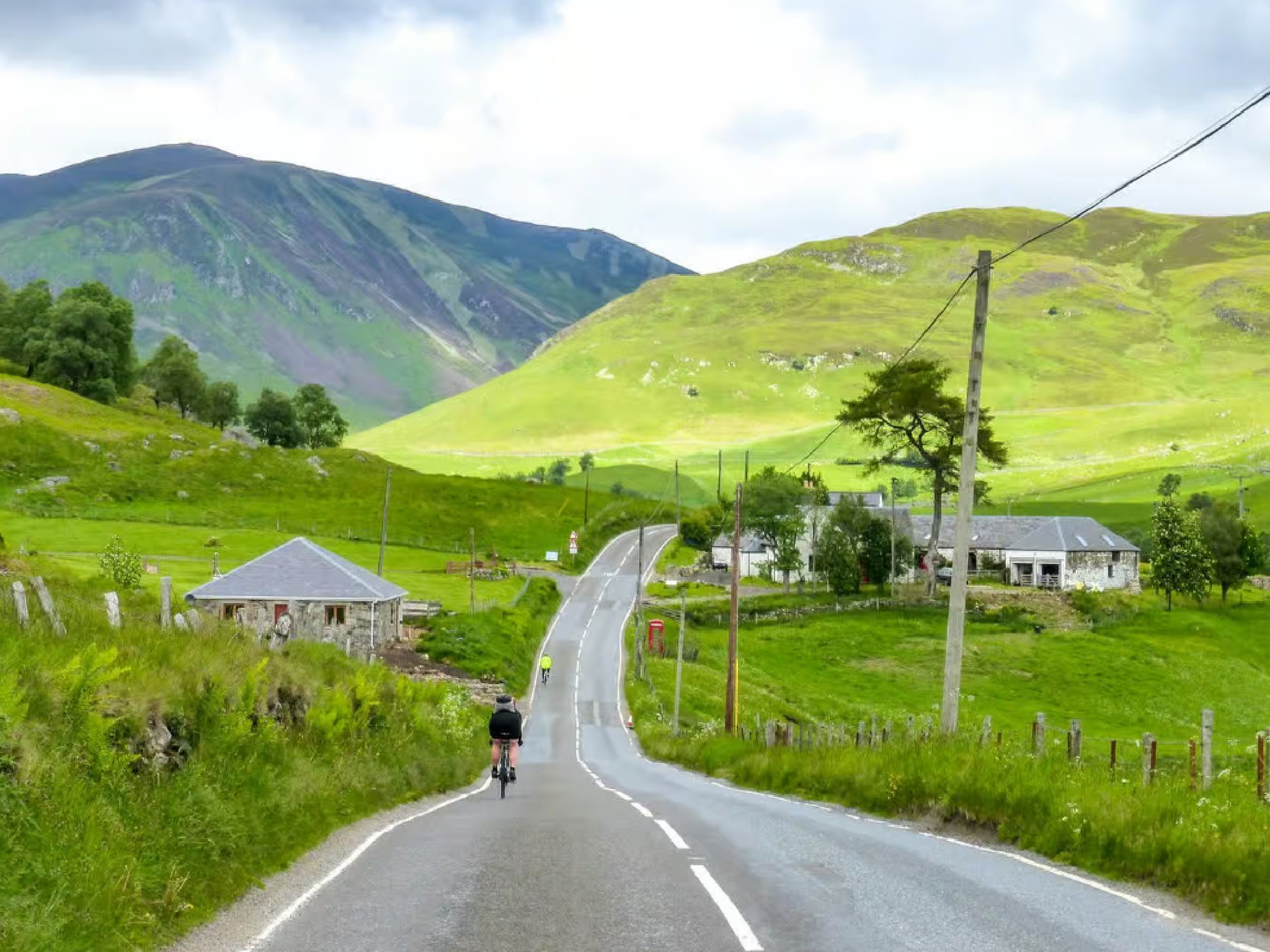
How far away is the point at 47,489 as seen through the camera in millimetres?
124062

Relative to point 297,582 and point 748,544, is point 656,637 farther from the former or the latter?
point 748,544

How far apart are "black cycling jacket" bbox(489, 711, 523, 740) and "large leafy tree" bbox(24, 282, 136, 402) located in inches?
6347

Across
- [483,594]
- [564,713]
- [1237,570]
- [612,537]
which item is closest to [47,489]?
[483,594]

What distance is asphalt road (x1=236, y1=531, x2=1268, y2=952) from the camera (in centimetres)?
998

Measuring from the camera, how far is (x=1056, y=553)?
127 m

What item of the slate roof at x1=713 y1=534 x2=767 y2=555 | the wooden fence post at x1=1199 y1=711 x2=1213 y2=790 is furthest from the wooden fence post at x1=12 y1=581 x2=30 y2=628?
the slate roof at x1=713 y1=534 x2=767 y2=555

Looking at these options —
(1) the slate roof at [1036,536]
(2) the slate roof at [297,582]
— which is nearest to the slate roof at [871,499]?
(1) the slate roof at [1036,536]

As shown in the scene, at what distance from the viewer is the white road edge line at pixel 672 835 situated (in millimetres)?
15162

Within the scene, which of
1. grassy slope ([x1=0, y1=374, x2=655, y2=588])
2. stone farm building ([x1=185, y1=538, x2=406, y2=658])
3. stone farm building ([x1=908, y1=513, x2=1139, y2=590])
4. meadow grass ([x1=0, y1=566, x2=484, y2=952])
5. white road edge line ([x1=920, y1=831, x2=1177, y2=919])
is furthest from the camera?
stone farm building ([x1=908, y1=513, x2=1139, y2=590])

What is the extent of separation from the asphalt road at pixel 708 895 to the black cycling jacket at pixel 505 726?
300 inches

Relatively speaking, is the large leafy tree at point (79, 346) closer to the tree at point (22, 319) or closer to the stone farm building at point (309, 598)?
the tree at point (22, 319)

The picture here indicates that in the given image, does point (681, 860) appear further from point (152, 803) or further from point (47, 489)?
point (47, 489)

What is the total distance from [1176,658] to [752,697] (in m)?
36.1

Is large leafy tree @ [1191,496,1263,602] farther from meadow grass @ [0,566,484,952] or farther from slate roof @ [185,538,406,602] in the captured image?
meadow grass @ [0,566,484,952]
